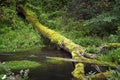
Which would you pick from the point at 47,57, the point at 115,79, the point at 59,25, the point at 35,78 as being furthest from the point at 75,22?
the point at 115,79

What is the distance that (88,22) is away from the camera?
15383 mm

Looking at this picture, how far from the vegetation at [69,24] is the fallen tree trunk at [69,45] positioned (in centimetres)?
40

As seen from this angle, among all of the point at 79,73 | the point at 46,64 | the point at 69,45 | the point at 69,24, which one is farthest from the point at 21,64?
the point at 69,24

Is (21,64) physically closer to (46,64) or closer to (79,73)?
(46,64)

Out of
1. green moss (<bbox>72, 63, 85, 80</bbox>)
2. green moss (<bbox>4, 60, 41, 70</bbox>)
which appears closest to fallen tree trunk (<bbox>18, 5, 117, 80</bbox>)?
green moss (<bbox>72, 63, 85, 80</bbox>)

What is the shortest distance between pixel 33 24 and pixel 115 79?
1121cm

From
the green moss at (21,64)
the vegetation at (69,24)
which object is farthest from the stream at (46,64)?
the vegetation at (69,24)

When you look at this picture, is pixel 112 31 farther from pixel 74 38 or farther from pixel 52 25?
pixel 52 25

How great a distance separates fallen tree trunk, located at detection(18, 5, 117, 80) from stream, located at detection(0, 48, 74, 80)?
0.40 metres

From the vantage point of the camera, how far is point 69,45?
42.7 ft

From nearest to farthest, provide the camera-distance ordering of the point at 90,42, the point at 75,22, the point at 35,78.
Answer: the point at 35,78 < the point at 90,42 < the point at 75,22

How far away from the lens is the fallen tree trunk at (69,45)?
9.58m

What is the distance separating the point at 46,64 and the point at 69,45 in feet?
5.66

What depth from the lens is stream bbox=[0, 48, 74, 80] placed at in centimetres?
1012
